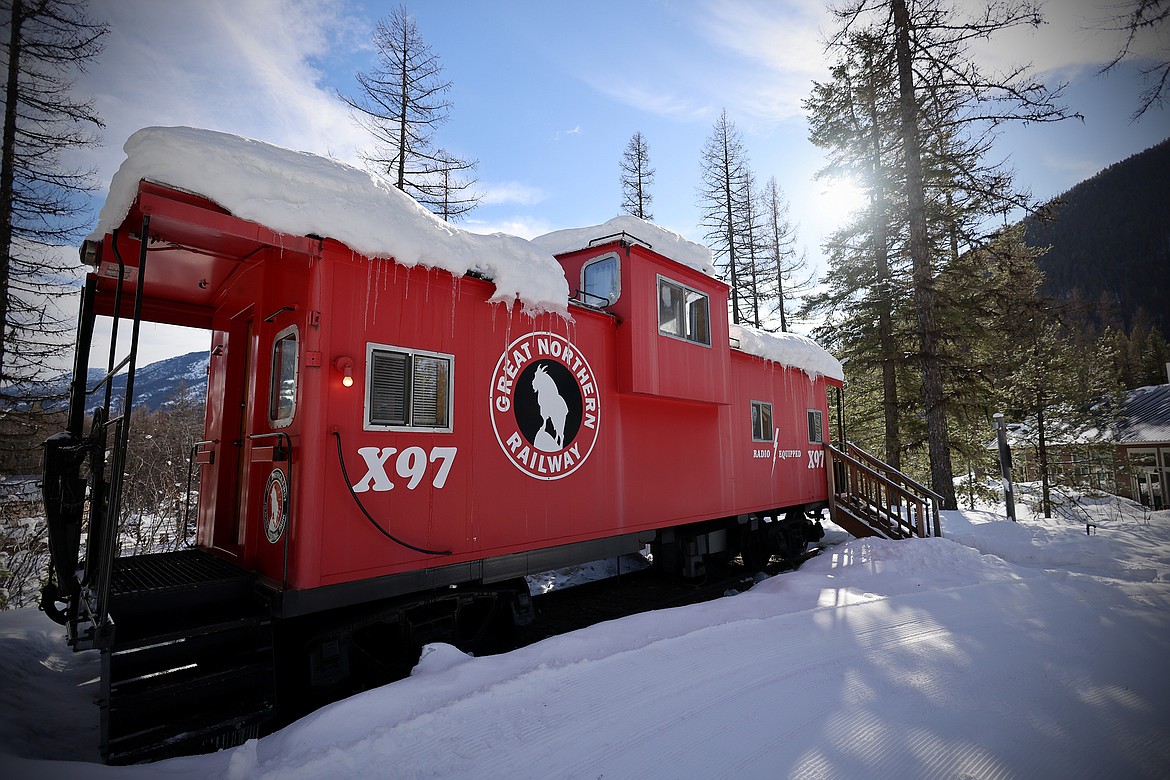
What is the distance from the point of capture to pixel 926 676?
3.58 metres

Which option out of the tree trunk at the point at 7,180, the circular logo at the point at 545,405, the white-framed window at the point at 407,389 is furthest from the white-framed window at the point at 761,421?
the tree trunk at the point at 7,180

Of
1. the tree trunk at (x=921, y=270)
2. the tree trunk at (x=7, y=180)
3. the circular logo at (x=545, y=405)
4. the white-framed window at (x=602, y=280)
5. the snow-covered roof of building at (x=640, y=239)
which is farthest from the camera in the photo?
the tree trunk at (x=921, y=270)

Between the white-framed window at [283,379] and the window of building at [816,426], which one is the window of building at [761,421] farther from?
the white-framed window at [283,379]

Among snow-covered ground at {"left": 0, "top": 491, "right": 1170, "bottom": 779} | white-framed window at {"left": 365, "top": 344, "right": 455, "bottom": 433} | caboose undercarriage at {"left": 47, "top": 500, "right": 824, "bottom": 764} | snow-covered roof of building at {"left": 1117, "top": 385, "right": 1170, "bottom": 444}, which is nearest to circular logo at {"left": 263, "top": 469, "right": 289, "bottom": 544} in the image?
caboose undercarriage at {"left": 47, "top": 500, "right": 824, "bottom": 764}

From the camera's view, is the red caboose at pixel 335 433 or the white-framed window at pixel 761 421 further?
the white-framed window at pixel 761 421

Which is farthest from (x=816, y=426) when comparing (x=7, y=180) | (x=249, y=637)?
(x=7, y=180)

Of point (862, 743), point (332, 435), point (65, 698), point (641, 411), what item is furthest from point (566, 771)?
point (641, 411)

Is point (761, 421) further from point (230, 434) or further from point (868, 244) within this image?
point (868, 244)

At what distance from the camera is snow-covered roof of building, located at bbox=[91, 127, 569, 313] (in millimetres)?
3162

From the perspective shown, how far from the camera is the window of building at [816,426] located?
10.6 meters

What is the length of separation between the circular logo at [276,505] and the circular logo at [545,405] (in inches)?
66.5

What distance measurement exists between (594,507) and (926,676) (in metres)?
3.15

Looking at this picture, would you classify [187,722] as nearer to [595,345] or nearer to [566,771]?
[566,771]

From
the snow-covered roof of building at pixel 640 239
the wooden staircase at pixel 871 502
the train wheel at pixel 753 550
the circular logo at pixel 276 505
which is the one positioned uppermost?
the snow-covered roof of building at pixel 640 239
